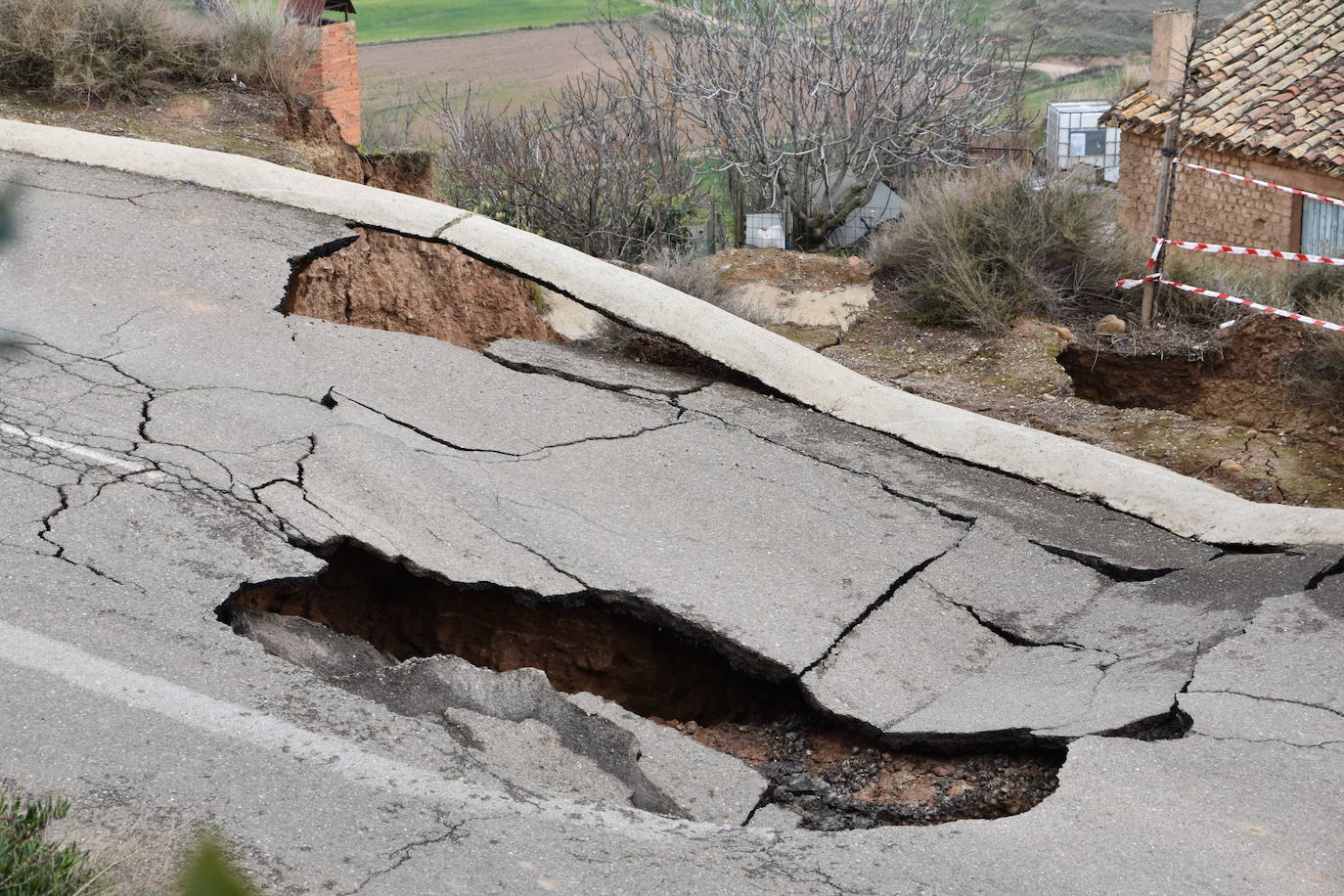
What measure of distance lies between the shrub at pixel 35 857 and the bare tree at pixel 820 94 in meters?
17.4

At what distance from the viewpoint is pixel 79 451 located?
5.14 m

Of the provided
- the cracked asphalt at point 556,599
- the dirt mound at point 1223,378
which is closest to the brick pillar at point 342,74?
the cracked asphalt at point 556,599

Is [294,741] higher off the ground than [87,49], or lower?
lower

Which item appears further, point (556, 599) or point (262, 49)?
point (262, 49)

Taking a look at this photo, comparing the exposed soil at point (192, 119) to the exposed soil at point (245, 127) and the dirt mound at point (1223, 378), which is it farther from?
the dirt mound at point (1223, 378)

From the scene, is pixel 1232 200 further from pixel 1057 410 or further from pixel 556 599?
pixel 556 599

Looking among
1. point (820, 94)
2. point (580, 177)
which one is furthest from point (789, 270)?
point (820, 94)

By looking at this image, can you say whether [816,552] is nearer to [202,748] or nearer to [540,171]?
[202,748]

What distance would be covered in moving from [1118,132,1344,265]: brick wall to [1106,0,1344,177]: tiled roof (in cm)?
32

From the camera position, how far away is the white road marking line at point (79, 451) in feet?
16.7

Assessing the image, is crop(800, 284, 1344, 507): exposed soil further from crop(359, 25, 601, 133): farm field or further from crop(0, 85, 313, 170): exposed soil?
crop(359, 25, 601, 133): farm field

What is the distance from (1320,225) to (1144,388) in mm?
8990

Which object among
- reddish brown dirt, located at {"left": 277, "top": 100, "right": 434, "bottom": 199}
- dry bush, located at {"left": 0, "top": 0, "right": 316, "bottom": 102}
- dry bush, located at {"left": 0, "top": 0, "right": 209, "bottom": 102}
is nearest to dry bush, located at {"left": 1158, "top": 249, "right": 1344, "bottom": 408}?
reddish brown dirt, located at {"left": 277, "top": 100, "right": 434, "bottom": 199}

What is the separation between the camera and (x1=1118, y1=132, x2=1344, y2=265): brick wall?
17.1 m
